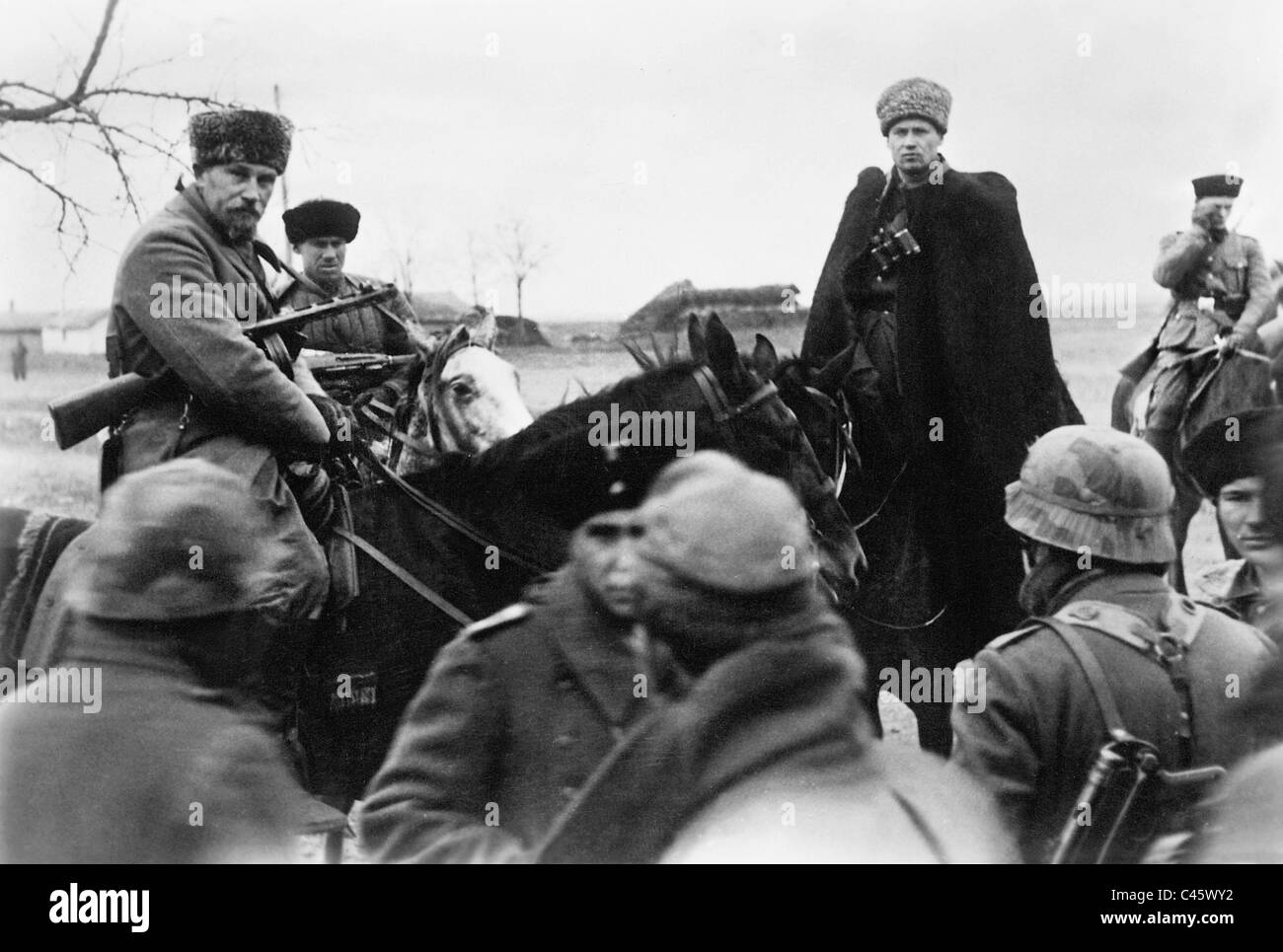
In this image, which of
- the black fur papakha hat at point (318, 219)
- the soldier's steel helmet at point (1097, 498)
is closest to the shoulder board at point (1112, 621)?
the soldier's steel helmet at point (1097, 498)

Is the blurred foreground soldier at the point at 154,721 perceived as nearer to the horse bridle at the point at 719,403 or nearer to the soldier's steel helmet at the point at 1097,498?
the horse bridle at the point at 719,403

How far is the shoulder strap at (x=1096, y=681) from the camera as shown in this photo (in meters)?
4.18

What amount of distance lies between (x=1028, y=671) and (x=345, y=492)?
2398mm

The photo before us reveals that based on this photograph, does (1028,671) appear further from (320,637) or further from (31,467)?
(31,467)

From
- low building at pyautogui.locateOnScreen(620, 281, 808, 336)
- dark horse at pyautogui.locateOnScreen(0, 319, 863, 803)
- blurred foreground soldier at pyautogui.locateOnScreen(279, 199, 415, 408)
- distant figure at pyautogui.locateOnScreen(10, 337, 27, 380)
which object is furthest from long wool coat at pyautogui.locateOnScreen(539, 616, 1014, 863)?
distant figure at pyautogui.locateOnScreen(10, 337, 27, 380)

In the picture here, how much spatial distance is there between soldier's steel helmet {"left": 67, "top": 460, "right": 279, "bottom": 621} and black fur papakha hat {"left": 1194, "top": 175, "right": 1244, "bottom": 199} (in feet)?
11.2

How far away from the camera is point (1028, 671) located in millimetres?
4172

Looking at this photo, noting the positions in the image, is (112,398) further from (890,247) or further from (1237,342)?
(1237,342)

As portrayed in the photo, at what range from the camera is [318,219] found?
18.7 feet

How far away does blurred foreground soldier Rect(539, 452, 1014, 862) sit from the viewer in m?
3.68

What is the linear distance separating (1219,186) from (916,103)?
3.52ft

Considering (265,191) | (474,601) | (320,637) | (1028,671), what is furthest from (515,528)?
(1028,671)

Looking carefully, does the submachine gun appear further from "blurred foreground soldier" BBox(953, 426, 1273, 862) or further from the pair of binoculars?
"blurred foreground soldier" BBox(953, 426, 1273, 862)

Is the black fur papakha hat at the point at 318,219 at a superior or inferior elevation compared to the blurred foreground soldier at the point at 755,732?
superior
